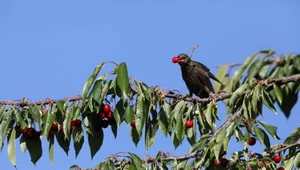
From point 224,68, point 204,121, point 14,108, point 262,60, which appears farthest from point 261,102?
point 224,68

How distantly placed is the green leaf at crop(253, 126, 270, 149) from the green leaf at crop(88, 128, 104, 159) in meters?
1.26

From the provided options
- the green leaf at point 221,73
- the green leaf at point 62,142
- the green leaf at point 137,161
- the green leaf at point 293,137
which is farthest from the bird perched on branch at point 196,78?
the green leaf at point 137,161

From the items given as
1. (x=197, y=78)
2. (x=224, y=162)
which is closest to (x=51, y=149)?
(x=224, y=162)

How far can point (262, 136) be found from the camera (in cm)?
600

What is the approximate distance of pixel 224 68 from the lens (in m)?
10.1

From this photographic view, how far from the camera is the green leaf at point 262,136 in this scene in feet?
19.6

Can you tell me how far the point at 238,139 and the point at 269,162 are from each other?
314 millimetres

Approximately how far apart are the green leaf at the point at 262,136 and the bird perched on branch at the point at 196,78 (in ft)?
13.9

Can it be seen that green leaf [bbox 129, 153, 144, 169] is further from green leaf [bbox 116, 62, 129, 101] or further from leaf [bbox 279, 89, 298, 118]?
leaf [bbox 279, 89, 298, 118]

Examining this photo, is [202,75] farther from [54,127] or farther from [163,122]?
[54,127]

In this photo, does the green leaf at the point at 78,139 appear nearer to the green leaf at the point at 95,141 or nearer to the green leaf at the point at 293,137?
the green leaf at the point at 95,141

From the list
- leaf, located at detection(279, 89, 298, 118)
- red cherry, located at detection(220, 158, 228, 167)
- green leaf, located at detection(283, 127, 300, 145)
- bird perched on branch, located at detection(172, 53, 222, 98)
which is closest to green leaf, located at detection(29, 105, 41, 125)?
red cherry, located at detection(220, 158, 228, 167)

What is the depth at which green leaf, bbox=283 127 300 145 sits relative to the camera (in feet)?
21.7

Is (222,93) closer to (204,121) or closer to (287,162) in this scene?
(204,121)
